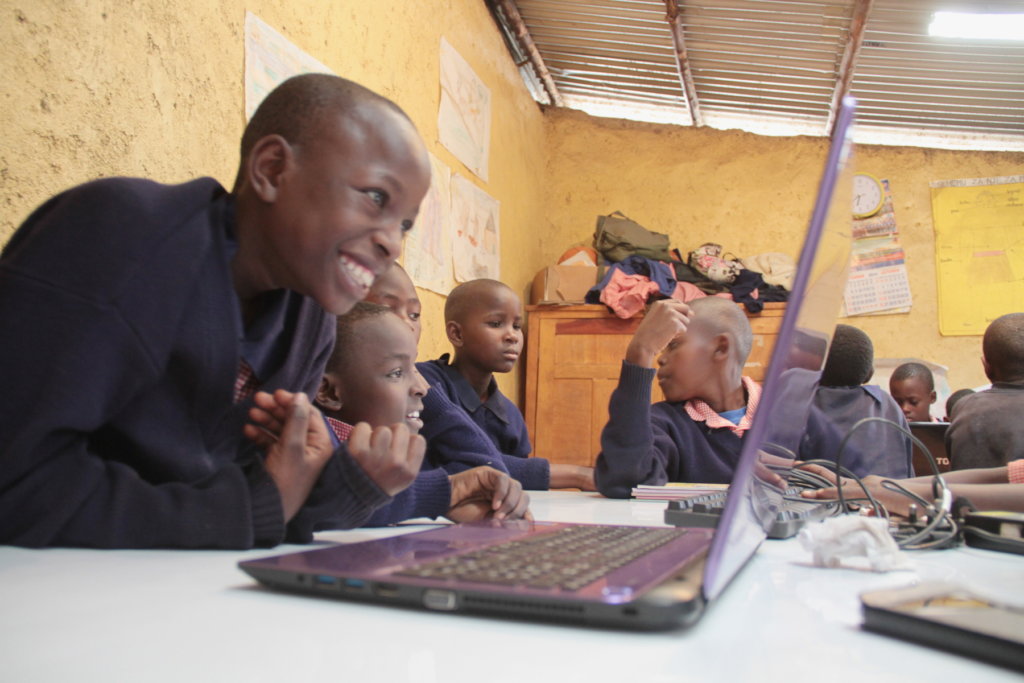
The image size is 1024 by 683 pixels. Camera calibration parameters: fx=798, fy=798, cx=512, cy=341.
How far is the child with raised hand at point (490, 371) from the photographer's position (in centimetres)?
224

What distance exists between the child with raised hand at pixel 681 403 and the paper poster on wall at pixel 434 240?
1.21m

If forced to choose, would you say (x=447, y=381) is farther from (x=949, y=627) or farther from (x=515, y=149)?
(x=515, y=149)

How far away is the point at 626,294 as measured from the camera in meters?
4.41

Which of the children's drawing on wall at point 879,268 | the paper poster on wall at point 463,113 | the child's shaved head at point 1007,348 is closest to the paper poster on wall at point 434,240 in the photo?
the paper poster on wall at point 463,113

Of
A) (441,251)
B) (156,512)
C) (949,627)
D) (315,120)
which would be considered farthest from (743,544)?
(441,251)

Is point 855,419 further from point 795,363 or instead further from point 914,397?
point 914,397

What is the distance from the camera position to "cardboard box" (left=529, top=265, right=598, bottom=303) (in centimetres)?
460

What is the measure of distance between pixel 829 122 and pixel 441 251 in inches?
123

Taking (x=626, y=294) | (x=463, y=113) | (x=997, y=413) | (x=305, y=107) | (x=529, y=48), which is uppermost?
(x=529, y=48)

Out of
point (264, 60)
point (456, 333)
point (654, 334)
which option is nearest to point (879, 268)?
point (456, 333)

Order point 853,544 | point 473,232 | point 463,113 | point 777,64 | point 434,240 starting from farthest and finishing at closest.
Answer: point 777,64 < point 473,232 < point 463,113 < point 434,240 < point 853,544

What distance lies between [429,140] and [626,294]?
1565mm

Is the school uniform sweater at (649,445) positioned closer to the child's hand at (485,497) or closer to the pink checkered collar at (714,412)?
the pink checkered collar at (714,412)

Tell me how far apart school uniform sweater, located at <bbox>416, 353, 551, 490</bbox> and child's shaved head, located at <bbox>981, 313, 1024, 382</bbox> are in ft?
5.06
